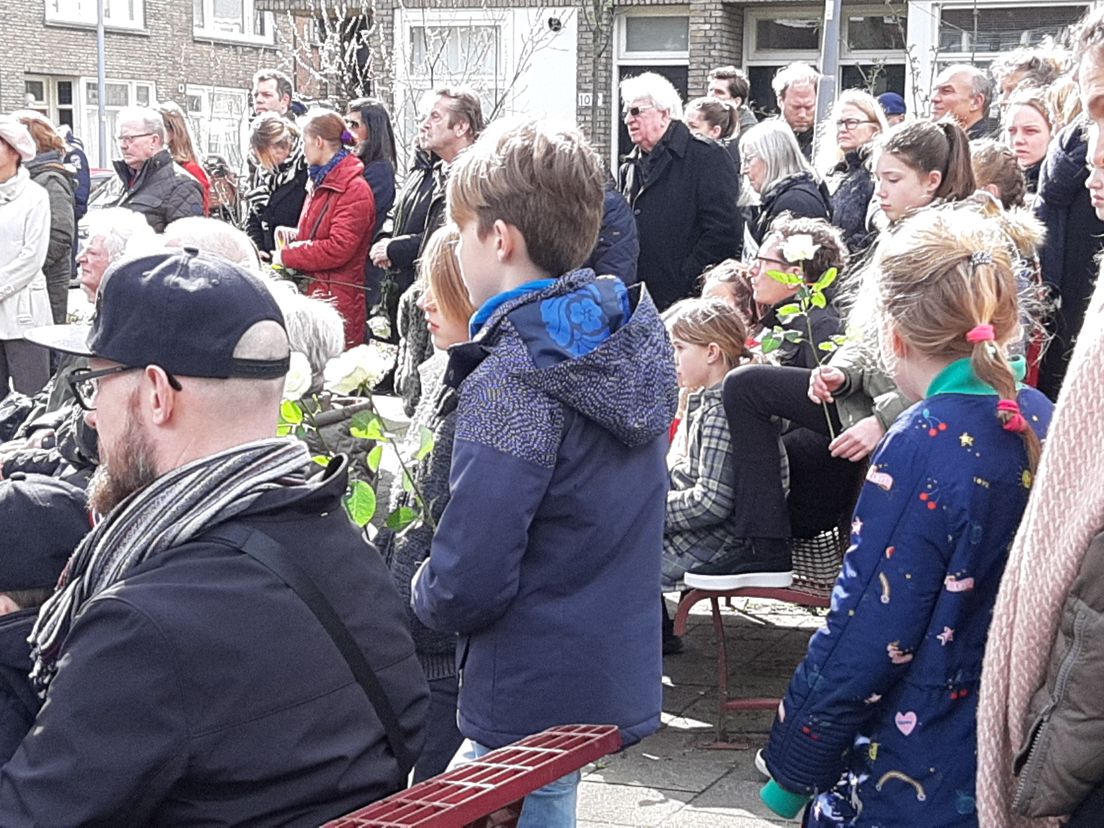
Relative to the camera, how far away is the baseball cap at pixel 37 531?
2.54 m

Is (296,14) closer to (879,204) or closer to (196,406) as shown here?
(879,204)


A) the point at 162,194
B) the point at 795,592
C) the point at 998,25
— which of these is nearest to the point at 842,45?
the point at 998,25

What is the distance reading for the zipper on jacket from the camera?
1900mm

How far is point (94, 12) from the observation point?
34250 mm

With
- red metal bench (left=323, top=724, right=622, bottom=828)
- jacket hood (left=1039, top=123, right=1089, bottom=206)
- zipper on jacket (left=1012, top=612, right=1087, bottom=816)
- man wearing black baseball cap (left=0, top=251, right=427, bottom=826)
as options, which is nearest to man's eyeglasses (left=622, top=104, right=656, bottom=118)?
jacket hood (left=1039, top=123, right=1089, bottom=206)

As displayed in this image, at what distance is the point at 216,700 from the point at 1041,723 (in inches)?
42.3

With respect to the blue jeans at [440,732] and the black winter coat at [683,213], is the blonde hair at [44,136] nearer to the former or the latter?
the black winter coat at [683,213]

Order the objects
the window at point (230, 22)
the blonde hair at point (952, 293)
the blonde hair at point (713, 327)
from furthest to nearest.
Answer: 1. the window at point (230, 22)
2. the blonde hair at point (713, 327)
3. the blonde hair at point (952, 293)

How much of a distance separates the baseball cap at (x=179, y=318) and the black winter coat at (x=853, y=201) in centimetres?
476

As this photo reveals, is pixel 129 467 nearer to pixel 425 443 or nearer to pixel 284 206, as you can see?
pixel 425 443

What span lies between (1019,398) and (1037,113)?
3.96m

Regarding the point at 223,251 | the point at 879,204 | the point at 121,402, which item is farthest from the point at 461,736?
the point at 879,204

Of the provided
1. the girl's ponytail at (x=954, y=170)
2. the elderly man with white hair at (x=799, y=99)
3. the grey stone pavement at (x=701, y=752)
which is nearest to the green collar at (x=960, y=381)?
the grey stone pavement at (x=701, y=752)

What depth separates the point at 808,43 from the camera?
21.7 meters
